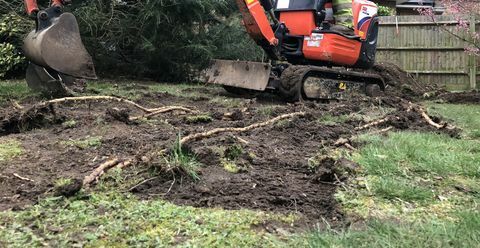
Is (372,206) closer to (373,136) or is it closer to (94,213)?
(94,213)

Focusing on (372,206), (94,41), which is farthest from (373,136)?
(94,41)

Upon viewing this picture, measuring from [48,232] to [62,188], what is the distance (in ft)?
1.51

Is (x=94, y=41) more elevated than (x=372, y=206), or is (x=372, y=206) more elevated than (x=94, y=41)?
(x=94, y=41)

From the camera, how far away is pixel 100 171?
3.17 m

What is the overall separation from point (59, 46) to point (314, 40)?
13.7 ft

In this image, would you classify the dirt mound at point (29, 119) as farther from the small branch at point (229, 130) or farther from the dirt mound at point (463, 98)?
the dirt mound at point (463, 98)

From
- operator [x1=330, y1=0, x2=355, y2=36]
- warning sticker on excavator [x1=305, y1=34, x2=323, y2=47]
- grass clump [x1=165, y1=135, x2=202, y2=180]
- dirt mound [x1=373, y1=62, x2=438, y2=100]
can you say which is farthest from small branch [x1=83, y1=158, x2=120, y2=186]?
dirt mound [x1=373, y1=62, x2=438, y2=100]

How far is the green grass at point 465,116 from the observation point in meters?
5.86

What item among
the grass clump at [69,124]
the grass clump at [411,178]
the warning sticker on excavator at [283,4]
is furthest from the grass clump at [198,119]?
the warning sticker on excavator at [283,4]

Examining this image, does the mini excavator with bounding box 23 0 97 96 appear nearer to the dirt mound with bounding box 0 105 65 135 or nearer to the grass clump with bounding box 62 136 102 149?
the dirt mound with bounding box 0 105 65 135

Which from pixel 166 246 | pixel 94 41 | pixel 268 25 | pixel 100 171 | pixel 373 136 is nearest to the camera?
pixel 166 246

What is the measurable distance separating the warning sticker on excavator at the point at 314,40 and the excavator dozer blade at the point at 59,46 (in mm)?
3825

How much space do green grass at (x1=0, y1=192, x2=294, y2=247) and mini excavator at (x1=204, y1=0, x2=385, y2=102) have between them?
18.6 feet

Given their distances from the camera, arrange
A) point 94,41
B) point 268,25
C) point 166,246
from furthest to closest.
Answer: point 94,41 < point 268,25 < point 166,246
